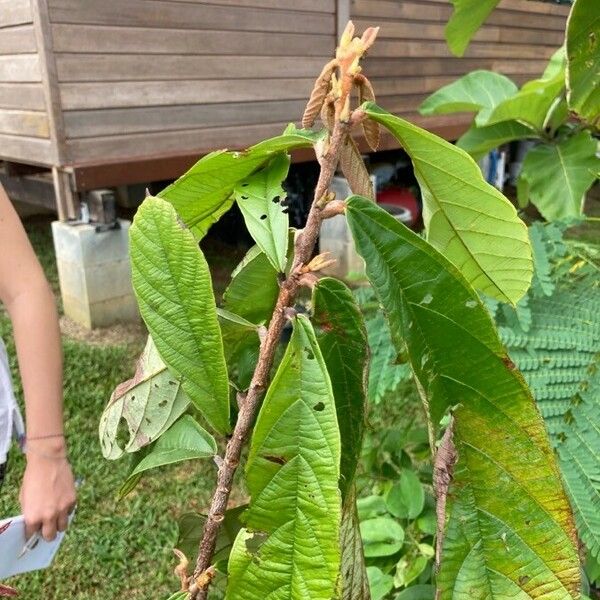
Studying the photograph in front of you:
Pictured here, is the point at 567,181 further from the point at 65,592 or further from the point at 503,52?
the point at 503,52

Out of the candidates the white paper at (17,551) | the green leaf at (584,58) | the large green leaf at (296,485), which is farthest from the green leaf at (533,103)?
the white paper at (17,551)

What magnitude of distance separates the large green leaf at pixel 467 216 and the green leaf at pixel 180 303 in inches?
9.0

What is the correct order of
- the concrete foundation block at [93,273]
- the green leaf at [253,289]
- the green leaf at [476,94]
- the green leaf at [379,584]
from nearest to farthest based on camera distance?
the green leaf at [253,289], the green leaf at [379,584], the green leaf at [476,94], the concrete foundation block at [93,273]

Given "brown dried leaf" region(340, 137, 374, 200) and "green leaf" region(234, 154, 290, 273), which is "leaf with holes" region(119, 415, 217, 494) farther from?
"brown dried leaf" region(340, 137, 374, 200)

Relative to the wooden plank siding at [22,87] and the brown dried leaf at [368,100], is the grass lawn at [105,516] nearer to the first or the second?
the wooden plank siding at [22,87]

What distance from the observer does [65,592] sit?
97.3 inches

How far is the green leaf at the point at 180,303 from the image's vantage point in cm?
68

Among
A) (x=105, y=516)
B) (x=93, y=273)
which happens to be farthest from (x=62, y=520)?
(x=93, y=273)

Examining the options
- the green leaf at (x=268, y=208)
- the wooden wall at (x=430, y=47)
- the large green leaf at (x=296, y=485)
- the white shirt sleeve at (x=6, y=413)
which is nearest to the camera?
the large green leaf at (x=296, y=485)

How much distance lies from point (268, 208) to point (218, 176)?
8 centimetres

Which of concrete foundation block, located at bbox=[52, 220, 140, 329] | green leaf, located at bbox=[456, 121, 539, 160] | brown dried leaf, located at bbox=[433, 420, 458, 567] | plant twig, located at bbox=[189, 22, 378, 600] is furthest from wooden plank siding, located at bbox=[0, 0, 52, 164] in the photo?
brown dried leaf, located at bbox=[433, 420, 458, 567]

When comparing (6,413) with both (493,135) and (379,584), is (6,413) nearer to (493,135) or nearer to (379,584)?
(379,584)

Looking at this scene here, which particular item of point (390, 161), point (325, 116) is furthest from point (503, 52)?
point (325, 116)

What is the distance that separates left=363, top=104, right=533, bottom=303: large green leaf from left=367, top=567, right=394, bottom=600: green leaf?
3.70 feet
